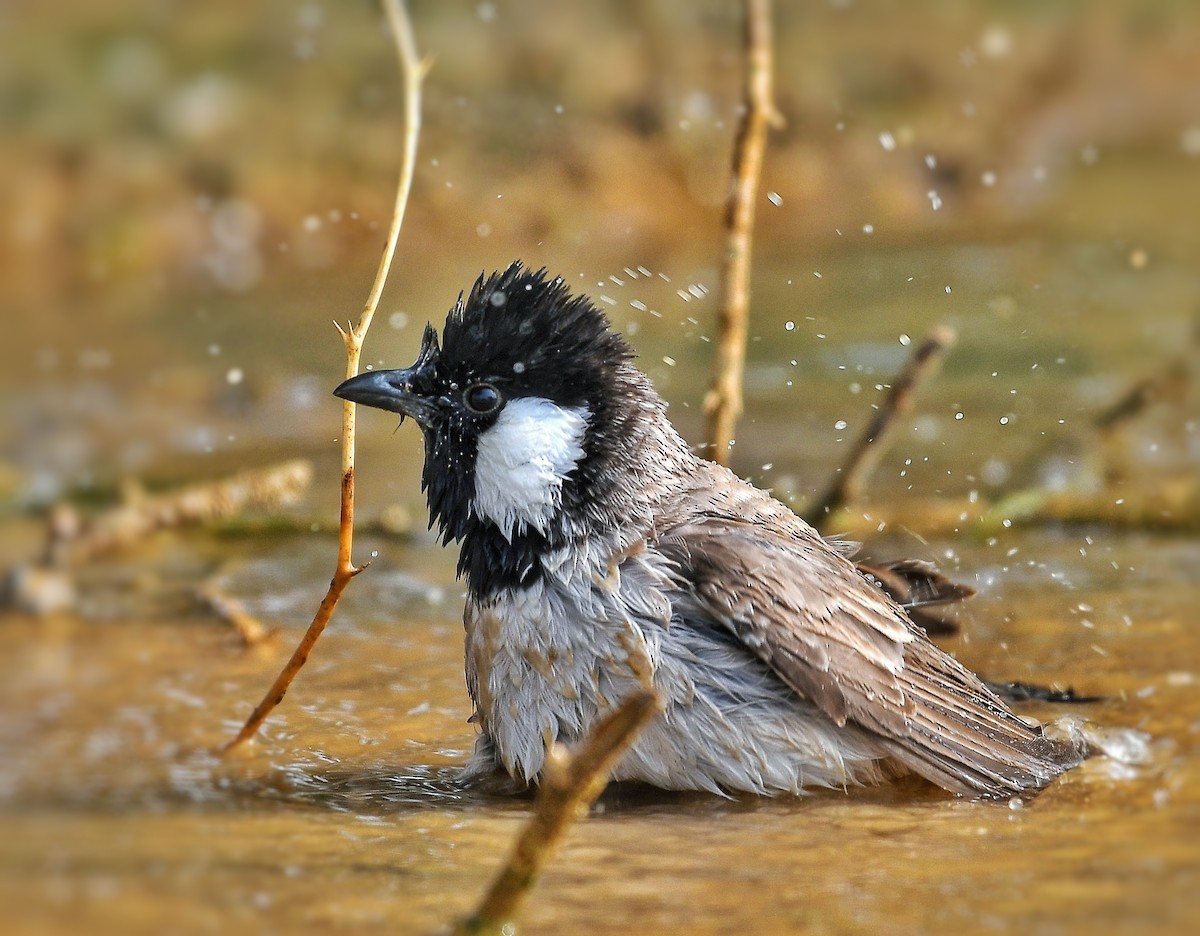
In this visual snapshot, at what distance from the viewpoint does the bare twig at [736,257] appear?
6.17 meters

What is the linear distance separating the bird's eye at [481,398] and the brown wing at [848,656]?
650 mm

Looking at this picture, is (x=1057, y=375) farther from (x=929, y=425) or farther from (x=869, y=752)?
(x=869, y=752)

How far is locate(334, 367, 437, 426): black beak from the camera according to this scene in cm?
455

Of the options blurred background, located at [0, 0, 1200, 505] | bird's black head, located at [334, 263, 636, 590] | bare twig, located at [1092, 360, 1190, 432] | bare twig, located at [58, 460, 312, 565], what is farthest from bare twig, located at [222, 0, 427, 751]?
bare twig, located at [1092, 360, 1190, 432]

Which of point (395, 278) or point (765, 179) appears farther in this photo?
point (765, 179)

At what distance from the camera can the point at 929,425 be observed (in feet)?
26.6

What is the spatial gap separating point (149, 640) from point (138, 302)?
6.51 metres

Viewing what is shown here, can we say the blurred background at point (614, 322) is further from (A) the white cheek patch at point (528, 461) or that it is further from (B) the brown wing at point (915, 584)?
(A) the white cheek patch at point (528, 461)

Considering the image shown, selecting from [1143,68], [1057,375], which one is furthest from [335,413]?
[1143,68]

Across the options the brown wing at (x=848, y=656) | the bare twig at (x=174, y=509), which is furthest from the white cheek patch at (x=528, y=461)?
the bare twig at (x=174, y=509)

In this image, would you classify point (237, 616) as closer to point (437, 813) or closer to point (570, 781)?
point (437, 813)

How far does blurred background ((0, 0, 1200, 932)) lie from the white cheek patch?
84 centimetres

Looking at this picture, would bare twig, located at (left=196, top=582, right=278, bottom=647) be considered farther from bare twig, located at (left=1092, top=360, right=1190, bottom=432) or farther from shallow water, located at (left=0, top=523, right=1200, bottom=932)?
bare twig, located at (left=1092, top=360, right=1190, bottom=432)

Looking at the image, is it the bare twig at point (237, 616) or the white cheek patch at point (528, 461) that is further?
the bare twig at point (237, 616)
